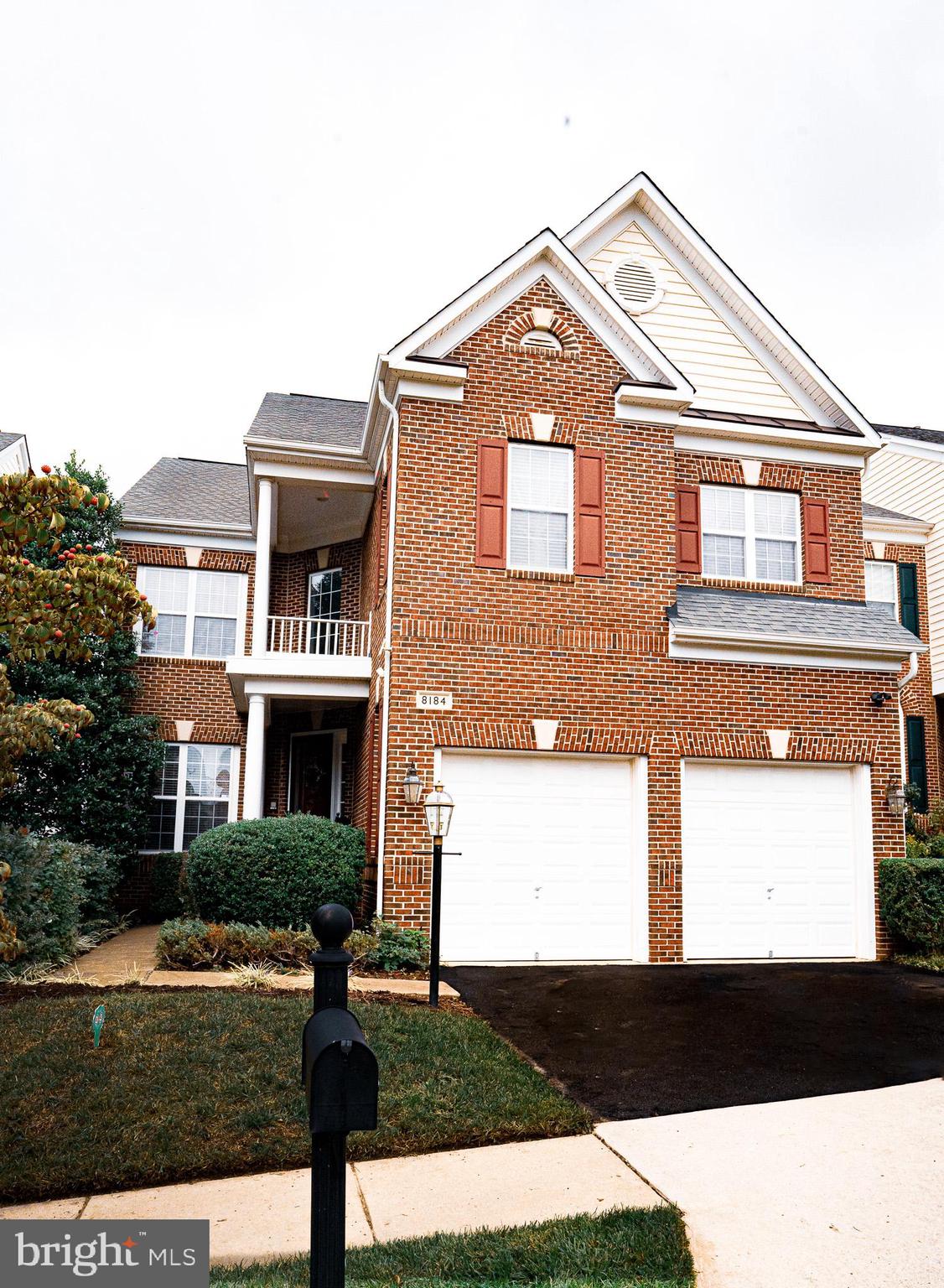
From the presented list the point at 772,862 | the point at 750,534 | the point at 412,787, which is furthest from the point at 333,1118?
the point at 750,534

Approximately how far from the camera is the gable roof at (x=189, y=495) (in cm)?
1980

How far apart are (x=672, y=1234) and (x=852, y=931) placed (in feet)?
32.4

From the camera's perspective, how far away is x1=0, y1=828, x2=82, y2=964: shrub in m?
10.7

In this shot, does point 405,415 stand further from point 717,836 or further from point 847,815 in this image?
point 847,815

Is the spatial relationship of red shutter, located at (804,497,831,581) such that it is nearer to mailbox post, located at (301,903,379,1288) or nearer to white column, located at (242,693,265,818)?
white column, located at (242,693,265,818)

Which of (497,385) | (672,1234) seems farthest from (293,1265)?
(497,385)

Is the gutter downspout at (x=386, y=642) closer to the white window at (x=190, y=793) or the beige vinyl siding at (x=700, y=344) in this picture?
the beige vinyl siding at (x=700, y=344)

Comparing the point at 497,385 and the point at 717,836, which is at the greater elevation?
the point at 497,385

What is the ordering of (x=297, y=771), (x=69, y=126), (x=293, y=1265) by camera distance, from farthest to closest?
(x=297, y=771)
(x=69, y=126)
(x=293, y=1265)

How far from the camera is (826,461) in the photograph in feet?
49.6

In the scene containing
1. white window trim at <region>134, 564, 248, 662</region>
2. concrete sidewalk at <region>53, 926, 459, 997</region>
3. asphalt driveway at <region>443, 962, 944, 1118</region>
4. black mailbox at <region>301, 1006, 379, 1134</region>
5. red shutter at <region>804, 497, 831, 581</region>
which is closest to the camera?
black mailbox at <region>301, 1006, 379, 1134</region>

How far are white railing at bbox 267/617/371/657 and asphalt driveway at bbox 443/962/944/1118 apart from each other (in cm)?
591

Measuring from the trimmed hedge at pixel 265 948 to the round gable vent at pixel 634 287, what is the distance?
993cm

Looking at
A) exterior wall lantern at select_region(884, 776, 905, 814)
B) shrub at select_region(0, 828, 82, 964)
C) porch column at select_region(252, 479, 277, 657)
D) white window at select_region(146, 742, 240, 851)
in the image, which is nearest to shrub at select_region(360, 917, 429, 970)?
shrub at select_region(0, 828, 82, 964)
